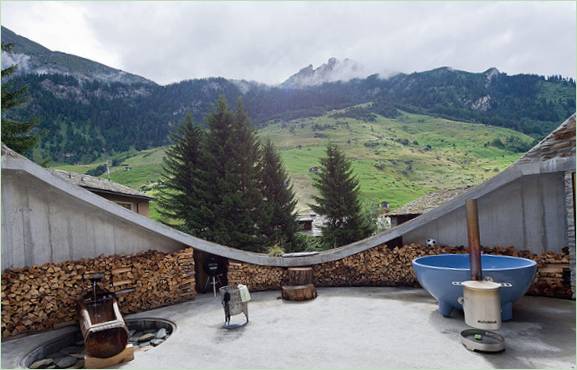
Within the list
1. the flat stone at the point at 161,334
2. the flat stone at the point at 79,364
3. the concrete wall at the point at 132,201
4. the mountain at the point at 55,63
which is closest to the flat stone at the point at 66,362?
the flat stone at the point at 79,364

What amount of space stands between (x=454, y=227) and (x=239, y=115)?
16027mm

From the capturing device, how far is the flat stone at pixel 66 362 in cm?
561

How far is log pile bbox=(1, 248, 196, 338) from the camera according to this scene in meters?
6.50

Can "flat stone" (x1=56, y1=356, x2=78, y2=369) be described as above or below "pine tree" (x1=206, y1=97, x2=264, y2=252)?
below

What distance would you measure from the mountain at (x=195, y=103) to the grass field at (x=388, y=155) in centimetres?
938

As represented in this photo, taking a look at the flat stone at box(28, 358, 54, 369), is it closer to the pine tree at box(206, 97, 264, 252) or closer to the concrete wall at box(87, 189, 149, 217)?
the concrete wall at box(87, 189, 149, 217)

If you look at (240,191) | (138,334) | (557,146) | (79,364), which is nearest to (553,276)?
(557,146)

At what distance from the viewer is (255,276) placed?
944 cm

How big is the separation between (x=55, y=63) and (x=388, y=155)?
463 feet

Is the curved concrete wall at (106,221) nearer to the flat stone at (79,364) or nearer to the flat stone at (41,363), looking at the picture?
the flat stone at (41,363)

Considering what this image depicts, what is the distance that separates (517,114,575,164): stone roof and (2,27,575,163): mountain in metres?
67.2

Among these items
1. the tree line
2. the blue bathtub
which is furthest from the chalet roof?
the tree line

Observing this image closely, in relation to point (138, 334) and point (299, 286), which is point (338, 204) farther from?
point (138, 334)

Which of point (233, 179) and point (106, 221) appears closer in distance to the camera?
point (106, 221)
